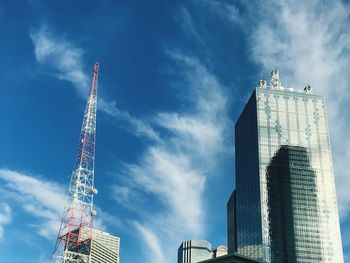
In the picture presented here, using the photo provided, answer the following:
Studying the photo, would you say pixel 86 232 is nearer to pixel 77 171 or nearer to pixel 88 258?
pixel 88 258

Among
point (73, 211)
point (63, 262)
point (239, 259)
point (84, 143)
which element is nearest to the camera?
point (239, 259)

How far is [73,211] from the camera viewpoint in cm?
17262

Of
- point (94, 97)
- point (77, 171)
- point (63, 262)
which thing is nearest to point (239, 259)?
point (63, 262)

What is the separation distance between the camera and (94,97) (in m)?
195

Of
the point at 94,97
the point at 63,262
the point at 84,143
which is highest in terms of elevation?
the point at 94,97

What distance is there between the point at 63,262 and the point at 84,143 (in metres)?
42.9

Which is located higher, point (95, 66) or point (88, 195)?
point (95, 66)

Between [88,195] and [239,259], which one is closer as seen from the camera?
[239,259]

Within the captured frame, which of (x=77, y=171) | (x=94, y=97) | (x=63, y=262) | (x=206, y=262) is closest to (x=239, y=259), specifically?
(x=206, y=262)

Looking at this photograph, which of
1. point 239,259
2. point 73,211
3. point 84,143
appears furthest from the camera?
point 84,143

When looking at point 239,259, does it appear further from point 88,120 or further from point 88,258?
point 88,120

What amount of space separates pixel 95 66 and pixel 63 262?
231 feet

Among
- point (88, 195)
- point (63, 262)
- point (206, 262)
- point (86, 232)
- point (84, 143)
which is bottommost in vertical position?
point (206, 262)

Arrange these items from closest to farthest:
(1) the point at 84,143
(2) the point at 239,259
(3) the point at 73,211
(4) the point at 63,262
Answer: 1. (2) the point at 239,259
2. (4) the point at 63,262
3. (3) the point at 73,211
4. (1) the point at 84,143
